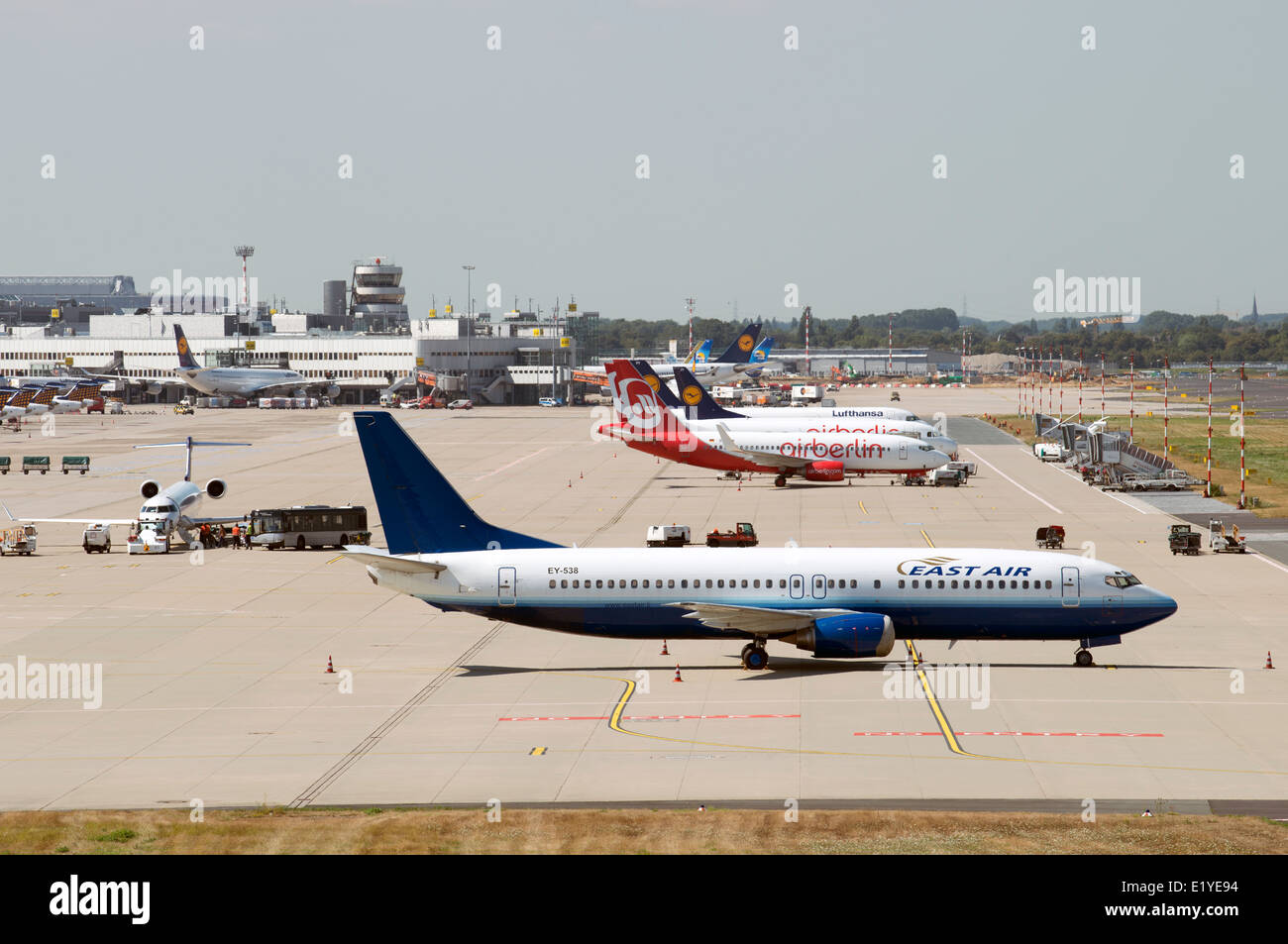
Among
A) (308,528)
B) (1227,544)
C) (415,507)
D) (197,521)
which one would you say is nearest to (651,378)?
(308,528)

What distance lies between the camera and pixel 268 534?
75.9 meters

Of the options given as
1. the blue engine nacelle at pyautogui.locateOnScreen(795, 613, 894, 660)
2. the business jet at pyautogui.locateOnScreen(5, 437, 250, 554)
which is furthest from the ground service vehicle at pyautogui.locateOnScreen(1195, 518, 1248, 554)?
the business jet at pyautogui.locateOnScreen(5, 437, 250, 554)

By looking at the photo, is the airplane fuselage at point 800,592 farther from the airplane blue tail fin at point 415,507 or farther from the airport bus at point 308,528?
the airport bus at point 308,528

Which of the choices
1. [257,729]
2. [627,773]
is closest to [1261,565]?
[627,773]

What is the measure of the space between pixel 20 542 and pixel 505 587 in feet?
134

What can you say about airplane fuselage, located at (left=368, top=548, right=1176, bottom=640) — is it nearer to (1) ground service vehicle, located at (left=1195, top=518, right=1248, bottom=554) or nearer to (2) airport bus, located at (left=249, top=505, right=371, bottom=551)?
(1) ground service vehicle, located at (left=1195, top=518, right=1248, bottom=554)

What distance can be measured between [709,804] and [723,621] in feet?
46.1

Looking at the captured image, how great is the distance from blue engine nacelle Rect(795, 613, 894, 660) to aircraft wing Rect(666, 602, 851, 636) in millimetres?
352

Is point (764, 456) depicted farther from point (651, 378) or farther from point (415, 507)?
point (415, 507)

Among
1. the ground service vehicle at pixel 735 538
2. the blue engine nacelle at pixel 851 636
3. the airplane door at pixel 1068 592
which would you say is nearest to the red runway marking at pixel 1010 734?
the blue engine nacelle at pixel 851 636

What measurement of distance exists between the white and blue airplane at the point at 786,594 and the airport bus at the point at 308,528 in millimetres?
31163

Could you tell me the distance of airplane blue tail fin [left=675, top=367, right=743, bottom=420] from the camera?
121188 millimetres

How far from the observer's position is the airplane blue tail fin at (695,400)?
12119cm
